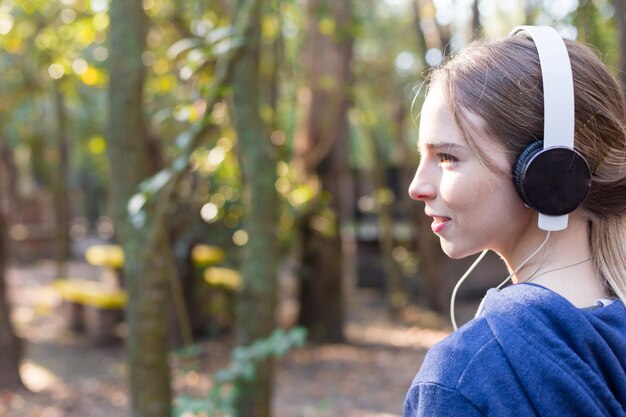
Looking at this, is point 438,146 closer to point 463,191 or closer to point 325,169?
point 463,191

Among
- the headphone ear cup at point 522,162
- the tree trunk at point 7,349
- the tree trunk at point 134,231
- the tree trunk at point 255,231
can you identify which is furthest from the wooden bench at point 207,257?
the headphone ear cup at point 522,162

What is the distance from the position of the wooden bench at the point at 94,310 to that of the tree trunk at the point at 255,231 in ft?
20.2

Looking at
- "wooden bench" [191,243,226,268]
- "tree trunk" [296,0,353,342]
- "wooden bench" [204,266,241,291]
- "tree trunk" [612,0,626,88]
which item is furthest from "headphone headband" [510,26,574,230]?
"wooden bench" [204,266,241,291]

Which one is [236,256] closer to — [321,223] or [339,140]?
[321,223]

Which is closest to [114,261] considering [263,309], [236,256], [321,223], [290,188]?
[236,256]

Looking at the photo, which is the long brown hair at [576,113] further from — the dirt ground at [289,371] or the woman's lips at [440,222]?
the dirt ground at [289,371]

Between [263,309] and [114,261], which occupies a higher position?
[263,309]

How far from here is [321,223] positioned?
10086 mm

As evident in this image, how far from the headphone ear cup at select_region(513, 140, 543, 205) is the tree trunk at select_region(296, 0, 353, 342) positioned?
8254 millimetres

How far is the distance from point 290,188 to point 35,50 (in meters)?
3.24

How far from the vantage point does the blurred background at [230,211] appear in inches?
142

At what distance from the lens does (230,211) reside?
8469mm

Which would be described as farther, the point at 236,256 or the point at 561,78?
the point at 236,256

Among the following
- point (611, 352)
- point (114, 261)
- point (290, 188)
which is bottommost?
point (114, 261)
